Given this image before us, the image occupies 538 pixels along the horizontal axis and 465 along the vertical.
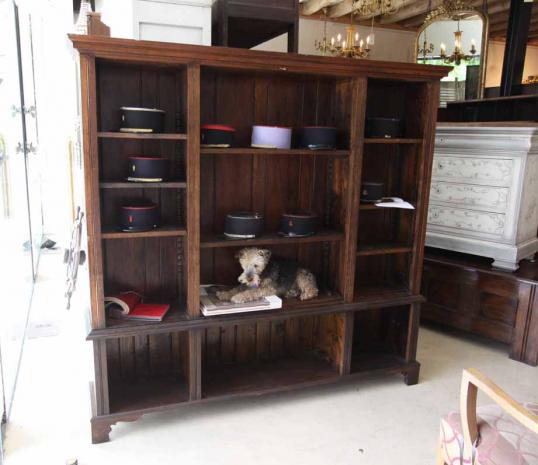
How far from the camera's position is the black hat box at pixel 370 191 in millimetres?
2576

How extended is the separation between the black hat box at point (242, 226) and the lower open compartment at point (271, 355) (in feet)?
1.81

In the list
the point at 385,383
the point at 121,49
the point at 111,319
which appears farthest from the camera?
the point at 385,383

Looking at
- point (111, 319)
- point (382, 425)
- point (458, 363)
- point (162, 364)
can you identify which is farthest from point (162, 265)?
point (458, 363)

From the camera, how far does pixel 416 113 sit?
2.66 metres

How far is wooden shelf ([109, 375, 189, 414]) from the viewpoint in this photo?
7.44ft

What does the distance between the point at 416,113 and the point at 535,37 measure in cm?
603

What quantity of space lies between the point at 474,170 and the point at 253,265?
178cm

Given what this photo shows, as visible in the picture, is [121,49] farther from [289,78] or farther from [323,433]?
[323,433]

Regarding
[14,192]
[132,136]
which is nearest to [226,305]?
[132,136]

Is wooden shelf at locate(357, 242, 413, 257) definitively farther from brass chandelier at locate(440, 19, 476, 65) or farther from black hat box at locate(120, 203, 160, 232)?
brass chandelier at locate(440, 19, 476, 65)

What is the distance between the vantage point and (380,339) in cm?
308

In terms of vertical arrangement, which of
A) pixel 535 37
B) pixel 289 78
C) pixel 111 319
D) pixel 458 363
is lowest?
pixel 458 363

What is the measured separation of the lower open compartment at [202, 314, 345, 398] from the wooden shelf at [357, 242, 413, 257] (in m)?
0.37

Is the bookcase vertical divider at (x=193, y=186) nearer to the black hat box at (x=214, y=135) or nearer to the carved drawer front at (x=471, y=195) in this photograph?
the black hat box at (x=214, y=135)
